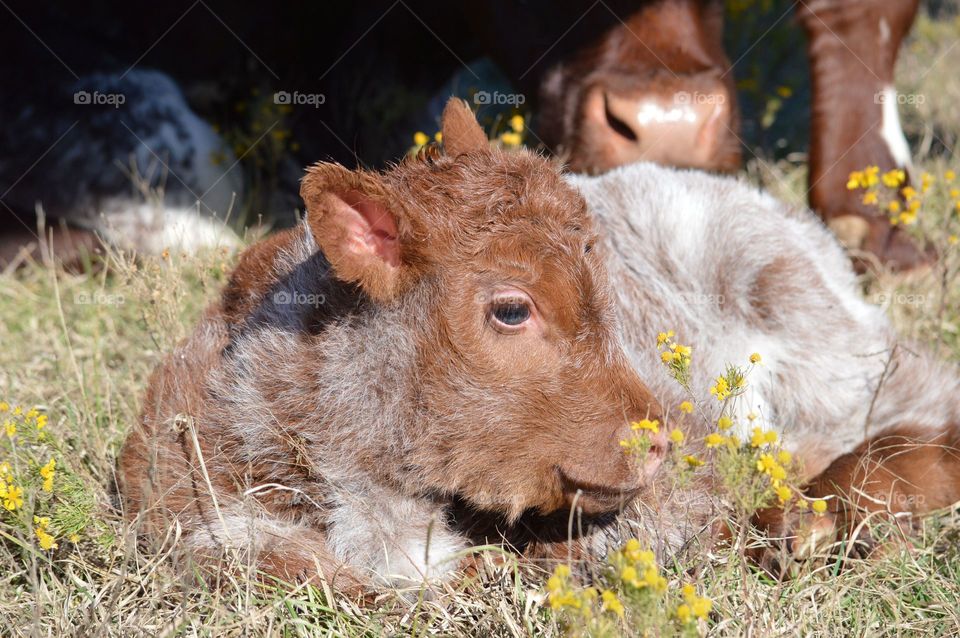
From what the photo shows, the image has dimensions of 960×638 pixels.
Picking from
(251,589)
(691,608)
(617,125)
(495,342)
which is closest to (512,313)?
(495,342)

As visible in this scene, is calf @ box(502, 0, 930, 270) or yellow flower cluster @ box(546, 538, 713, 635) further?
calf @ box(502, 0, 930, 270)

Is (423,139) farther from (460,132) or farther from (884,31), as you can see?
(884,31)

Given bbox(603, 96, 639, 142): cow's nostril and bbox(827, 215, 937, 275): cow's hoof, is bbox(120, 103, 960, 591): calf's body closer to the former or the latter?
bbox(603, 96, 639, 142): cow's nostril

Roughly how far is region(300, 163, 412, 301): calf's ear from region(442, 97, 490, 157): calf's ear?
1.41 feet

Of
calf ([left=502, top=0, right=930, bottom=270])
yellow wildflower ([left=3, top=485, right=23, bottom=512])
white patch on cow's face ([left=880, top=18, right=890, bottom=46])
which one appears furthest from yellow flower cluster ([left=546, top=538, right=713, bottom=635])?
white patch on cow's face ([left=880, top=18, right=890, bottom=46])

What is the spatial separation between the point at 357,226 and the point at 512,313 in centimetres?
42

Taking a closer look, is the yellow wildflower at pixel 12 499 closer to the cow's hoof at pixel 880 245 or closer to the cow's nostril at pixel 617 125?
the cow's nostril at pixel 617 125

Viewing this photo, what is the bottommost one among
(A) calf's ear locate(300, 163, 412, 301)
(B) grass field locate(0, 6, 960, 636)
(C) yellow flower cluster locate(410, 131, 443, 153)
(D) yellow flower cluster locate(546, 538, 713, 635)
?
(B) grass field locate(0, 6, 960, 636)

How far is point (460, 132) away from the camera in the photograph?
121 inches

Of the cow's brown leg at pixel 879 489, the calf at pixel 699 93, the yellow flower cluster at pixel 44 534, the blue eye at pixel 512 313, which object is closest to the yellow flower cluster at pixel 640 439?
the blue eye at pixel 512 313

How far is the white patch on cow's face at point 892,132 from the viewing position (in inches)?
205

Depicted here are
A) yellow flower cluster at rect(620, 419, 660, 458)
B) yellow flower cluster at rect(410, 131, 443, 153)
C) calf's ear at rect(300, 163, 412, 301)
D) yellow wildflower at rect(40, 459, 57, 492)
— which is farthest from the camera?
yellow flower cluster at rect(410, 131, 443, 153)

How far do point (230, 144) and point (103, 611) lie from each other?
3.45m

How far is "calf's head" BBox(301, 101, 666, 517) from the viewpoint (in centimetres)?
258
